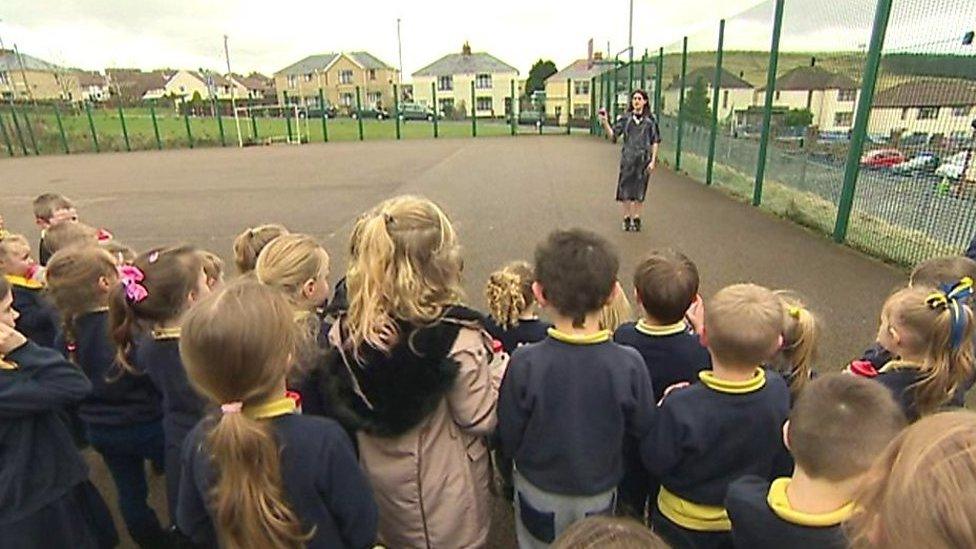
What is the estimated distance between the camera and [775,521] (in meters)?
1.40

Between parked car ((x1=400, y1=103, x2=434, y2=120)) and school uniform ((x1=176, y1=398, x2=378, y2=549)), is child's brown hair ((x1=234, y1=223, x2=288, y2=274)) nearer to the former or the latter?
school uniform ((x1=176, y1=398, x2=378, y2=549))

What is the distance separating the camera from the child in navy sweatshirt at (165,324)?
6.95 ft

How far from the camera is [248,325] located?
1456 millimetres

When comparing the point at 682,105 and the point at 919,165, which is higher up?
the point at 682,105

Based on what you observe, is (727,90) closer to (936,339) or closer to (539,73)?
(936,339)

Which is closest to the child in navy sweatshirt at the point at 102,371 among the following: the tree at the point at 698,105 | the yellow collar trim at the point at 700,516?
the yellow collar trim at the point at 700,516

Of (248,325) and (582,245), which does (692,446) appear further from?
(248,325)

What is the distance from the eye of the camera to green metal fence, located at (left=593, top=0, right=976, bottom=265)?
15.6ft

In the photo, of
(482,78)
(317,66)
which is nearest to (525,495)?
(482,78)

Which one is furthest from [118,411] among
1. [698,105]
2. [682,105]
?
[682,105]

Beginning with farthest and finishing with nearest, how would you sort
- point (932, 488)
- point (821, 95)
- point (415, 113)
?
point (415, 113), point (821, 95), point (932, 488)

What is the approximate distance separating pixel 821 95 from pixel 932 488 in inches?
285

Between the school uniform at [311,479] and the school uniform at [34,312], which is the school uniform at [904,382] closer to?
the school uniform at [311,479]

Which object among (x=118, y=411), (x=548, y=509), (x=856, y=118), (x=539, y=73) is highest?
(x=539, y=73)
